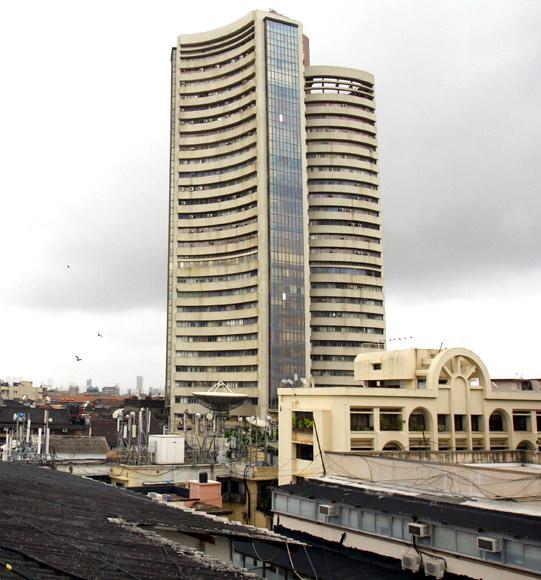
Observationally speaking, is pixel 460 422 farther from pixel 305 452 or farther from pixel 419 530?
pixel 419 530

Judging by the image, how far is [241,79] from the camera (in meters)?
153

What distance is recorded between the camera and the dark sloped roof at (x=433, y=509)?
24000mm

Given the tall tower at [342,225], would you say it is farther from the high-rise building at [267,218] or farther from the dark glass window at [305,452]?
the dark glass window at [305,452]

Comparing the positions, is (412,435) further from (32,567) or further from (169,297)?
(169,297)

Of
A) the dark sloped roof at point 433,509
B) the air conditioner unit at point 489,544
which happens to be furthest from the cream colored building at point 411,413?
the air conditioner unit at point 489,544

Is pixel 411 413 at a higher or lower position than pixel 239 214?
lower

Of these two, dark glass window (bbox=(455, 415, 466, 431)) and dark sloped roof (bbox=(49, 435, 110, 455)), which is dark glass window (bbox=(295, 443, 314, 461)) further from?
dark sloped roof (bbox=(49, 435, 110, 455))

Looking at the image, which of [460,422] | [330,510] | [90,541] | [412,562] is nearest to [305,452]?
[460,422]

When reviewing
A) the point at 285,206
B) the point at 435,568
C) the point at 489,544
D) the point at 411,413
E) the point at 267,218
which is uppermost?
the point at 285,206

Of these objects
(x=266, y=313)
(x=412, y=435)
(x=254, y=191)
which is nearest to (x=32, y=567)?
(x=412, y=435)

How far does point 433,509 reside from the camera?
27047 mm

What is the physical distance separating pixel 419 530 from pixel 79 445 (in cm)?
6576

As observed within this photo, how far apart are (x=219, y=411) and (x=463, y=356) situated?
107ft

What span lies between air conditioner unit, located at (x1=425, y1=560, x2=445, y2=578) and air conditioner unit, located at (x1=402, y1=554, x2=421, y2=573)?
56cm
